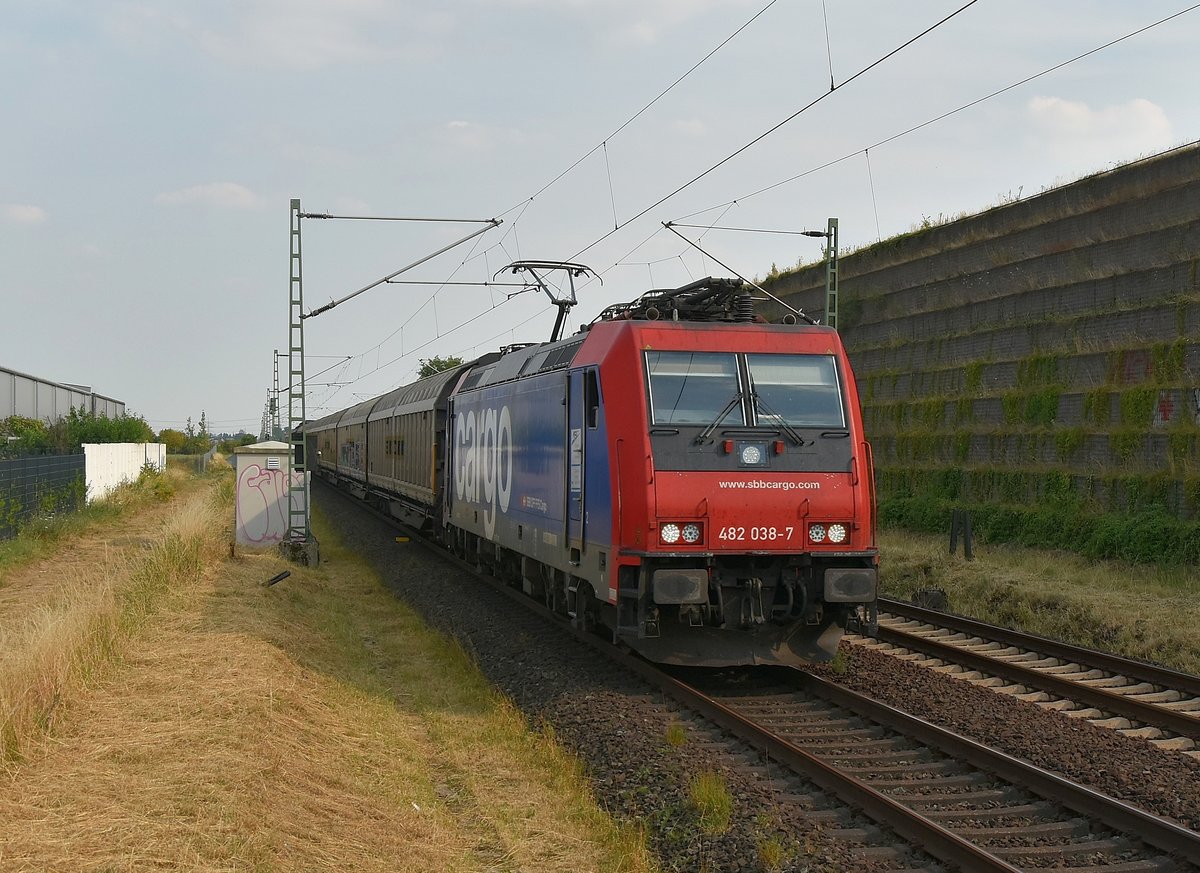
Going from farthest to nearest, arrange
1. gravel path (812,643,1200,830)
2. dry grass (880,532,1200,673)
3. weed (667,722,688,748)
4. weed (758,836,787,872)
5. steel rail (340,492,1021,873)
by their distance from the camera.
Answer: dry grass (880,532,1200,673)
weed (667,722,688,748)
gravel path (812,643,1200,830)
weed (758,836,787,872)
steel rail (340,492,1021,873)

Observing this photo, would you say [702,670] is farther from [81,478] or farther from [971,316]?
[81,478]

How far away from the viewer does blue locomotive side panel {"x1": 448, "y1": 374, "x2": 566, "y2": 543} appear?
38.1 ft

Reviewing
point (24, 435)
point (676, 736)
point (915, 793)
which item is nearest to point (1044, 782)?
point (915, 793)

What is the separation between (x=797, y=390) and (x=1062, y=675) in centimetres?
367

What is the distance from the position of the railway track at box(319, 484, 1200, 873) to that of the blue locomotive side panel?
3.10 meters

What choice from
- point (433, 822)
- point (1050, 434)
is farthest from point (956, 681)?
point (1050, 434)

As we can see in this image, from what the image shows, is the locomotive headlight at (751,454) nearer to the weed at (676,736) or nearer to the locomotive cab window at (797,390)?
the locomotive cab window at (797,390)

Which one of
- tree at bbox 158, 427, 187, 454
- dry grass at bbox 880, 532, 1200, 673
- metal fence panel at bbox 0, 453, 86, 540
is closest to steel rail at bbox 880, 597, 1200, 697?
dry grass at bbox 880, 532, 1200, 673

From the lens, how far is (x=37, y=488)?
85.8 ft

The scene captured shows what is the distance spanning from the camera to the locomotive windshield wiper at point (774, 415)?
9.66 metres

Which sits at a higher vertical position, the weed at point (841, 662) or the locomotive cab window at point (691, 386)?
the locomotive cab window at point (691, 386)

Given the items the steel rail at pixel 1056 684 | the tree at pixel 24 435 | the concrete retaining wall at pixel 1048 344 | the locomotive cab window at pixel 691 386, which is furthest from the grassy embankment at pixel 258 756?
the tree at pixel 24 435

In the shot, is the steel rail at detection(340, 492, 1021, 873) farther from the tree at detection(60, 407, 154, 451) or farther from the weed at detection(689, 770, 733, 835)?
the tree at detection(60, 407, 154, 451)

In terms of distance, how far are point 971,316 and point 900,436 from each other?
132 inches
